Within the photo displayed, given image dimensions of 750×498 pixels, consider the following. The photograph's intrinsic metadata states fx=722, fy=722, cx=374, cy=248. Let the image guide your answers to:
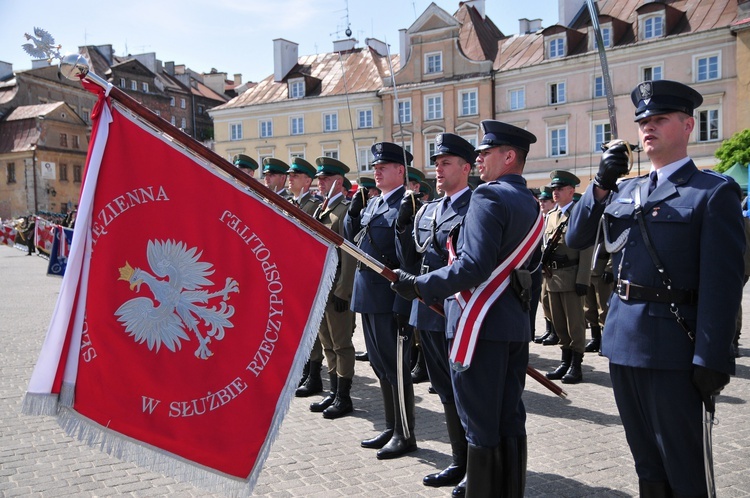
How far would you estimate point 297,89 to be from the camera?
4816 cm

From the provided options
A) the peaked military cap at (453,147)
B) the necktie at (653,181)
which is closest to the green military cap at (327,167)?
the peaked military cap at (453,147)

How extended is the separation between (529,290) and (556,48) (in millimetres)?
37395

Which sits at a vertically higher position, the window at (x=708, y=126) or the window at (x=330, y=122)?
the window at (x=330, y=122)

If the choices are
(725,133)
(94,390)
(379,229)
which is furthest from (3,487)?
(725,133)

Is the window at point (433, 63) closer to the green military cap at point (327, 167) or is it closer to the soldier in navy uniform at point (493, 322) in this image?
the green military cap at point (327, 167)

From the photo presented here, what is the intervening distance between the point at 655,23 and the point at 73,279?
37.3 meters

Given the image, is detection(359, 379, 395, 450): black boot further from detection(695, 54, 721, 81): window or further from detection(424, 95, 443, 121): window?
detection(424, 95, 443, 121): window

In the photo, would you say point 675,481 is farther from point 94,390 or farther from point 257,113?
point 257,113

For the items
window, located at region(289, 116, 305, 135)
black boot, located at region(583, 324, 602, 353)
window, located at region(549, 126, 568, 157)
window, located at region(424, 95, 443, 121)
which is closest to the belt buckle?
black boot, located at region(583, 324, 602, 353)

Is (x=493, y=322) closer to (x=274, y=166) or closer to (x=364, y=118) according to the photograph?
(x=274, y=166)

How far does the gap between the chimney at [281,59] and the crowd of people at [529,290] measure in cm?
4652

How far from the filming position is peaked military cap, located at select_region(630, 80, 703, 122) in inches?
122

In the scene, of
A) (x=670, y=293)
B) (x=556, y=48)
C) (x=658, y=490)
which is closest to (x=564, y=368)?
(x=658, y=490)

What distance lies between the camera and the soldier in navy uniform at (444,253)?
4.46 m
